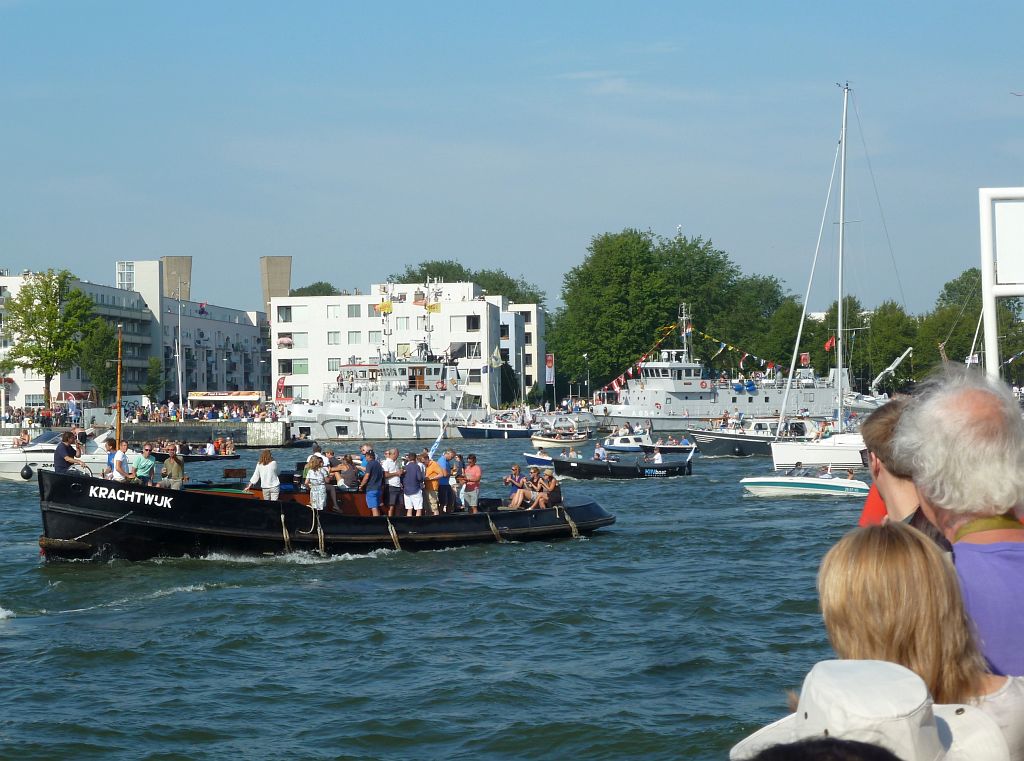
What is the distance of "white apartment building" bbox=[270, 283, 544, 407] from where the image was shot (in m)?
105

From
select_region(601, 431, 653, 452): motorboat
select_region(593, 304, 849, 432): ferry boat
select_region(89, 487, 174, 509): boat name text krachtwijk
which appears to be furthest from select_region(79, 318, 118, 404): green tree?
select_region(89, 487, 174, 509): boat name text krachtwijk

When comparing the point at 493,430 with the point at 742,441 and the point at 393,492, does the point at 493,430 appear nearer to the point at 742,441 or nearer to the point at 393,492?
the point at 742,441

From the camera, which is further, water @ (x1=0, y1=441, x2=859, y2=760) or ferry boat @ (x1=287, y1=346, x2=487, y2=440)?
ferry boat @ (x1=287, y1=346, x2=487, y2=440)

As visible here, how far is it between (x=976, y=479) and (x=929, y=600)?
2.83 feet

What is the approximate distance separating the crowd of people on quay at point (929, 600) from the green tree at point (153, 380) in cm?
10572

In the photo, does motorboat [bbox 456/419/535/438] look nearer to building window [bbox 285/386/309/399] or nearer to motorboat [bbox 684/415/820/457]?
motorboat [bbox 684/415/820/457]

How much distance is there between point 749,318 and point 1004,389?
12235cm

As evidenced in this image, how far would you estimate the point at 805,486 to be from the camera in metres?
37.7

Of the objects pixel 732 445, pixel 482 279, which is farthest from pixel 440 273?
pixel 732 445

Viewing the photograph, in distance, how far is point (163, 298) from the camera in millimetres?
122750

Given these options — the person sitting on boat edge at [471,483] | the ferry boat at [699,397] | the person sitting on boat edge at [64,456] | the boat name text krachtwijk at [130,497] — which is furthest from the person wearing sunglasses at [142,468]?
the ferry boat at [699,397]

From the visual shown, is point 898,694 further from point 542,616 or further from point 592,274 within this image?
point 592,274

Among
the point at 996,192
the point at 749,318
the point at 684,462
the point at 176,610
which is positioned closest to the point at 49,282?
the point at 684,462

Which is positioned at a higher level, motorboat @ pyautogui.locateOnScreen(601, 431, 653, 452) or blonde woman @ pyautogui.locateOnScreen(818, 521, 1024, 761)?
blonde woman @ pyautogui.locateOnScreen(818, 521, 1024, 761)
